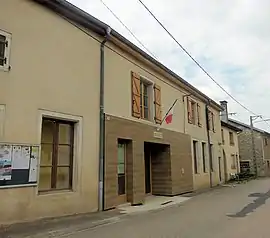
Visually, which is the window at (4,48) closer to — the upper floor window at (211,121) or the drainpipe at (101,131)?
the drainpipe at (101,131)

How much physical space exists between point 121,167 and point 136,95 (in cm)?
281

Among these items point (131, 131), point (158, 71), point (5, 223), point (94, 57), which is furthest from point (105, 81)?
point (5, 223)

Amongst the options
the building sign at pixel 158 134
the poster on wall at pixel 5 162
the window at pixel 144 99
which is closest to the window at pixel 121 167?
the window at pixel 144 99

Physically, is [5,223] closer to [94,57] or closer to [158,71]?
[94,57]

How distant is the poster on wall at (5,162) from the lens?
7082mm

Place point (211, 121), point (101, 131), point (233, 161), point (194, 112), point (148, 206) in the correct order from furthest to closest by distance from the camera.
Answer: point (233, 161) → point (211, 121) → point (194, 112) → point (148, 206) → point (101, 131)

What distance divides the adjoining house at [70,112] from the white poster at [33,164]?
0.02 m

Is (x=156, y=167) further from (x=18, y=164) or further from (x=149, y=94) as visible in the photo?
(x=18, y=164)

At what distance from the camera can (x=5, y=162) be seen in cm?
715

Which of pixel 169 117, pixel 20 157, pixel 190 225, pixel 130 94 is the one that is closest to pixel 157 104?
pixel 169 117

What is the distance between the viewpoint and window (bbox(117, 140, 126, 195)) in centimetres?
1108

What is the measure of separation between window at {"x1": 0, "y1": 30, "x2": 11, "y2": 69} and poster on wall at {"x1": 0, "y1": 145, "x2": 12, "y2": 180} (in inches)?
74.9

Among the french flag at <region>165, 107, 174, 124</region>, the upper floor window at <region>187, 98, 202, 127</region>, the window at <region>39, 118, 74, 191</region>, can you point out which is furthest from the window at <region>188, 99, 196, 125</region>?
the window at <region>39, 118, 74, 191</region>

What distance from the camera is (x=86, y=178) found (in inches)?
364
